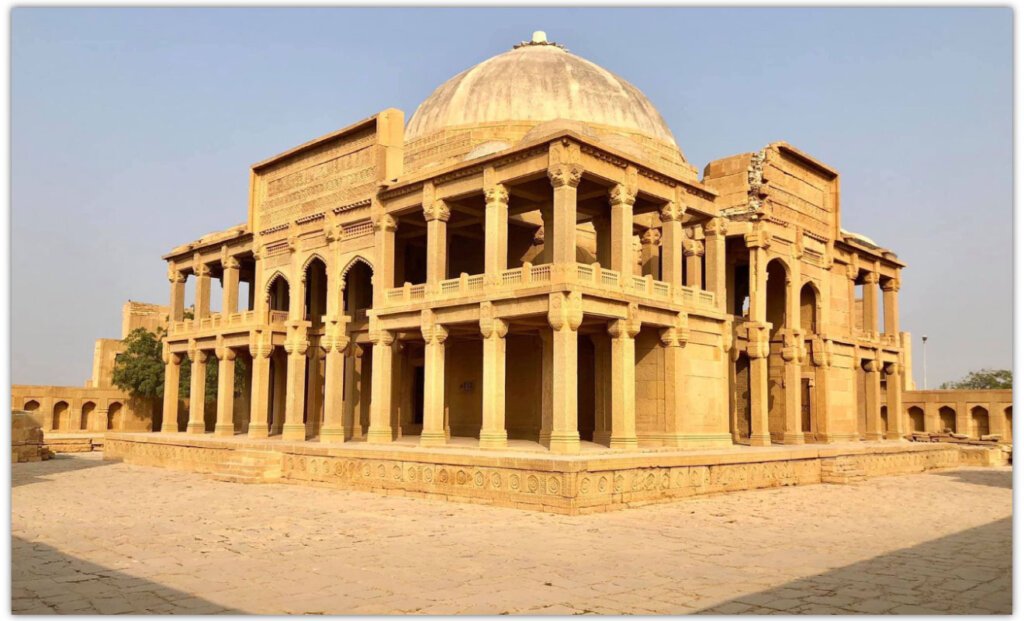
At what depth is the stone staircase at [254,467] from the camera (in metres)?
23.5

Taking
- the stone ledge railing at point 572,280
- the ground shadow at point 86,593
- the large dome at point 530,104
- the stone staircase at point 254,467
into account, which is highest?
the large dome at point 530,104

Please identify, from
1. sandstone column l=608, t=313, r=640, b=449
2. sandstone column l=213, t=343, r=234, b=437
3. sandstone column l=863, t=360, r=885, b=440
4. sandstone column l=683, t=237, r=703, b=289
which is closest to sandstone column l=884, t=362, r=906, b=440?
sandstone column l=863, t=360, r=885, b=440

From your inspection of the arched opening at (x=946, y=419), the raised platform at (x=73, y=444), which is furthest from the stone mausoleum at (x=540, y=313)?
the arched opening at (x=946, y=419)

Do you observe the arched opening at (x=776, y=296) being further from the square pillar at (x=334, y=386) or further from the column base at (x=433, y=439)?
the square pillar at (x=334, y=386)

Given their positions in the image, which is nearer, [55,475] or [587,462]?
[587,462]

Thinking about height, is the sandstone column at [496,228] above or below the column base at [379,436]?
above

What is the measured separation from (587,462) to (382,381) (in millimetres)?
11327

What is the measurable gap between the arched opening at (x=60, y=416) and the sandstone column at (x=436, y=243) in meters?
32.4

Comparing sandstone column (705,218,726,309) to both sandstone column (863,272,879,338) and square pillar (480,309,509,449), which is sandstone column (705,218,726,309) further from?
sandstone column (863,272,879,338)

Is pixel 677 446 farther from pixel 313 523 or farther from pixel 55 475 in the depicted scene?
pixel 55 475

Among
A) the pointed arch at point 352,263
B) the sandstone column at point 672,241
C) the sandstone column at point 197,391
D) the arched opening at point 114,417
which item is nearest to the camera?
the sandstone column at point 672,241

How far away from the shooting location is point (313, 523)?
15.1 m

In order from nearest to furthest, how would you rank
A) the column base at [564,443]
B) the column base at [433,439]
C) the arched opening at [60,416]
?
1. the column base at [564,443]
2. the column base at [433,439]
3. the arched opening at [60,416]

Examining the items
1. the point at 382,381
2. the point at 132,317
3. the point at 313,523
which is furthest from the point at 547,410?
the point at 132,317
